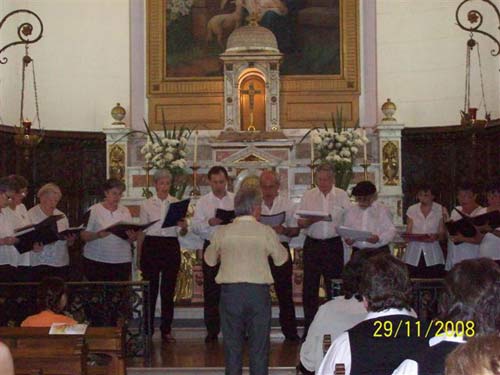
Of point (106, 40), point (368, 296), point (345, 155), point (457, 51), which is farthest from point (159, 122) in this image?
point (368, 296)

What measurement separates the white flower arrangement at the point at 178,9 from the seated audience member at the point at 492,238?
19.8ft

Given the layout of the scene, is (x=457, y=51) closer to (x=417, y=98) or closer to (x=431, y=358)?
(x=417, y=98)

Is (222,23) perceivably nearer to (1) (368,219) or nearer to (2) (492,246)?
(1) (368,219)

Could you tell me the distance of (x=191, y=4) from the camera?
1334cm

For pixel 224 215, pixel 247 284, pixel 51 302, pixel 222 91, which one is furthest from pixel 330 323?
pixel 222 91

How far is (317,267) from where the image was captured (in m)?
8.83

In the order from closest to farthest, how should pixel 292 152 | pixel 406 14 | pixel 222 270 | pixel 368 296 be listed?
pixel 368 296 < pixel 222 270 < pixel 292 152 < pixel 406 14

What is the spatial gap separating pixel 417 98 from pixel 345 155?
2449 millimetres

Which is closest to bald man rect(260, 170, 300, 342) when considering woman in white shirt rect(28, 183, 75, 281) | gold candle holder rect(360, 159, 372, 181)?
woman in white shirt rect(28, 183, 75, 281)

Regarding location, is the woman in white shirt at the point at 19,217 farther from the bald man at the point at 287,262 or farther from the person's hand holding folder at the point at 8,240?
the bald man at the point at 287,262

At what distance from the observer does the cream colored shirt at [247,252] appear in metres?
6.61

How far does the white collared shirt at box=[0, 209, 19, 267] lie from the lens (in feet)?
26.6

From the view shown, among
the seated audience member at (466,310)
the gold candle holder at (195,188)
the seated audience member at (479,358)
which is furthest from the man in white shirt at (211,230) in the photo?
the seated audience member at (479,358)

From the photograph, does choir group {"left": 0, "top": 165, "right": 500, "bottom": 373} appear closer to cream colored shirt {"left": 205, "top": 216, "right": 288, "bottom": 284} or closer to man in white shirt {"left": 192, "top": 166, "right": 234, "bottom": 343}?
man in white shirt {"left": 192, "top": 166, "right": 234, "bottom": 343}
